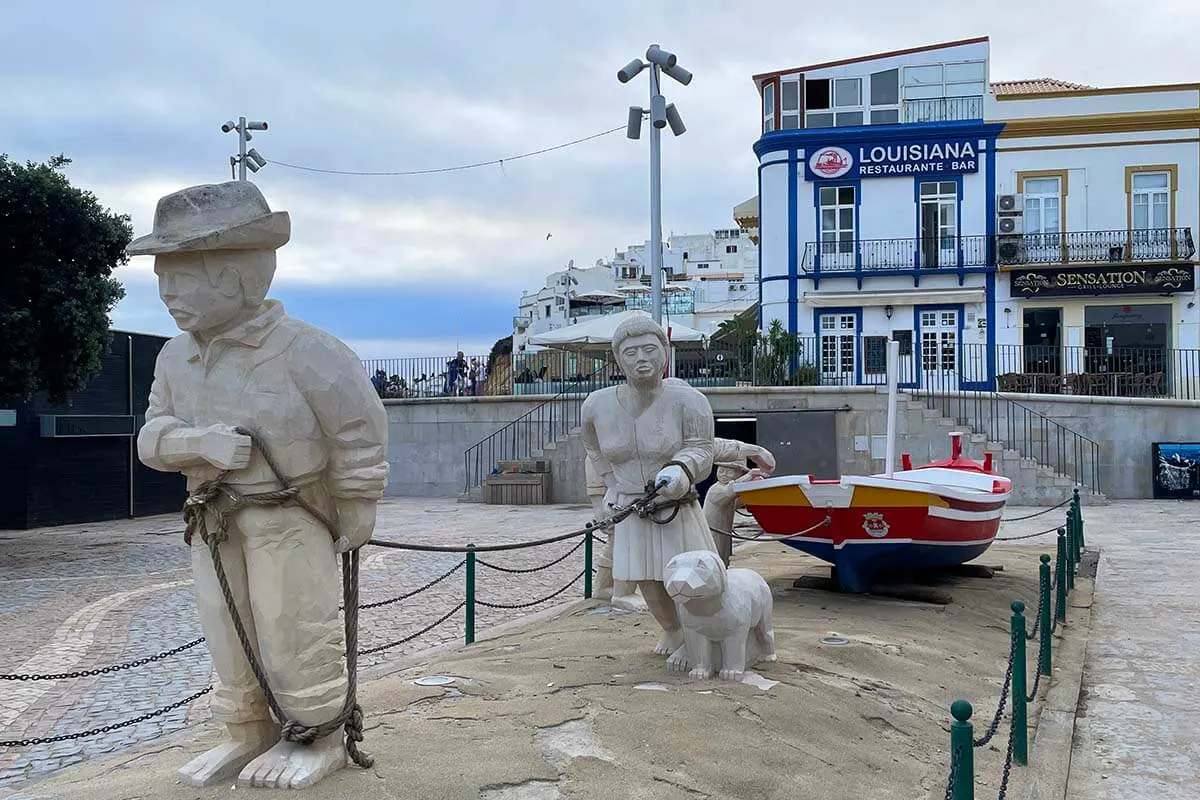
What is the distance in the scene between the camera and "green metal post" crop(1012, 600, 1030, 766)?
204 inches

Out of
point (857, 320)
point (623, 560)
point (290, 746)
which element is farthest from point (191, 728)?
point (857, 320)

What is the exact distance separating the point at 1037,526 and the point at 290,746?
13.9 metres

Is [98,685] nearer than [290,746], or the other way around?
[290,746]

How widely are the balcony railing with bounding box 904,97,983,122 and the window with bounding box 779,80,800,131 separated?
2589 mm

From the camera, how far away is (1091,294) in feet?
82.4

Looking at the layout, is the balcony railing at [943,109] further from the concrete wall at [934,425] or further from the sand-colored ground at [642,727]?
the sand-colored ground at [642,727]

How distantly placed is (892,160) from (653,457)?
21.8 m

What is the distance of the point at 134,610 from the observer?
382 inches

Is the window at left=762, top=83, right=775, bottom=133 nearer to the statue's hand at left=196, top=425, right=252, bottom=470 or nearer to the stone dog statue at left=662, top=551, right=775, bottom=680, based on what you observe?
the stone dog statue at left=662, top=551, right=775, bottom=680

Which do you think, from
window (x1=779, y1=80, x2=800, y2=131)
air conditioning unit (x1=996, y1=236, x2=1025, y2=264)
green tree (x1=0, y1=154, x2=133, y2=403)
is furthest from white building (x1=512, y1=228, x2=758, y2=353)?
green tree (x1=0, y1=154, x2=133, y2=403)

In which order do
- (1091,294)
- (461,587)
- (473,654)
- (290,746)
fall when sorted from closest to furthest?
(290,746) → (473,654) → (461,587) → (1091,294)

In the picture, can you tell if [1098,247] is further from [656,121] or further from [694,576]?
[694,576]

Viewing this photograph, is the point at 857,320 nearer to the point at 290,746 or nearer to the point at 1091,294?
the point at 1091,294

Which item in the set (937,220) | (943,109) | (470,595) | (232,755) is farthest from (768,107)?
(232,755)
